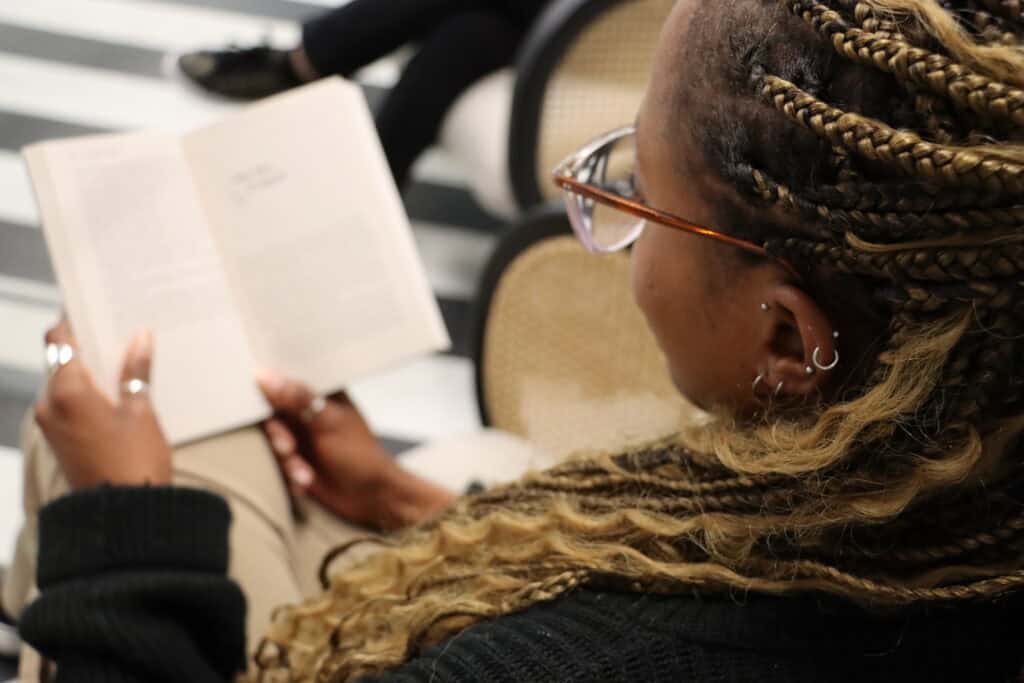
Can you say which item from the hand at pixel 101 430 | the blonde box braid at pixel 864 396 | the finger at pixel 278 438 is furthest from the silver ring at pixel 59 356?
the blonde box braid at pixel 864 396

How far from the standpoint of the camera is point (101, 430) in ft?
3.35

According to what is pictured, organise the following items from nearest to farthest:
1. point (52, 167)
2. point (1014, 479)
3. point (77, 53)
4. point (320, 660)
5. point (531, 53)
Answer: point (1014, 479) < point (320, 660) < point (52, 167) < point (531, 53) < point (77, 53)

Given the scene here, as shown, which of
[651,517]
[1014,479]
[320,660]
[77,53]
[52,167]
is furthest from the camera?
[77,53]

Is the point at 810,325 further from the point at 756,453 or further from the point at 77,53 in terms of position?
the point at 77,53

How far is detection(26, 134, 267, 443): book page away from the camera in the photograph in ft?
3.60

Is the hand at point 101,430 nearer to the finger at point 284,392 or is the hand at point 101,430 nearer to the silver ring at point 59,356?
the silver ring at point 59,356

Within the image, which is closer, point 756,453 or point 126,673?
point 756,453

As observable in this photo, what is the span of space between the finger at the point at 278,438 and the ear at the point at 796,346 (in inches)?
24.3

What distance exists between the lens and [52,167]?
1097mm

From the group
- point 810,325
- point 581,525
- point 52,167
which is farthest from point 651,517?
point 52,167

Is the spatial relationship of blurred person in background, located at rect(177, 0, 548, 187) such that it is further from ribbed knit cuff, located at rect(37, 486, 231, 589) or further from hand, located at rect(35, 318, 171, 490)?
ribbed knit cuff, located at rect(37, 486, 231, 589)

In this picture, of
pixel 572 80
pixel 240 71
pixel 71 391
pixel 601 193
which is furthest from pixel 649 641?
pixel 240 71

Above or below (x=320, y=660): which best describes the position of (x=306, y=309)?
above

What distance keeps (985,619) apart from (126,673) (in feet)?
2.13
